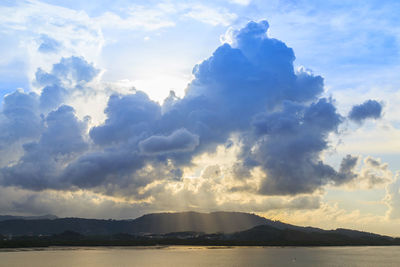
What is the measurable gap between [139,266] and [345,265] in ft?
323

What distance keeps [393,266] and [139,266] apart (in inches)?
4832

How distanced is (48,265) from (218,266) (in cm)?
7358

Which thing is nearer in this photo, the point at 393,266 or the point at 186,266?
the point at 186,266

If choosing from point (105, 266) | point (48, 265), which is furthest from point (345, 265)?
point (48, 265)

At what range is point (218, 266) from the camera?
181 metres

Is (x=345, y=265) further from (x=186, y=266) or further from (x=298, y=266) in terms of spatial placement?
(x=186, y=266)

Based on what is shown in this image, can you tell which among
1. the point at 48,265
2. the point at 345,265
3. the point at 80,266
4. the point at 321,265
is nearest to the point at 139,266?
the point at 80,266

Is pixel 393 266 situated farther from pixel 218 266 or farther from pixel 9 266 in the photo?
pixel 9 266

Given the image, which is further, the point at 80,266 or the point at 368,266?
the point at 368,266

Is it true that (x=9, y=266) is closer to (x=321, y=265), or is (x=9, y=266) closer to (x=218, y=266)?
(x=218, y=266)

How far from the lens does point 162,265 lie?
18600 cm

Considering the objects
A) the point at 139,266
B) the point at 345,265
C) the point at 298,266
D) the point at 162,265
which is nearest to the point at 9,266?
the point at 139,266

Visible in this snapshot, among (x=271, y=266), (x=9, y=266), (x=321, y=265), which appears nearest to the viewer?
(x=9, y=266)

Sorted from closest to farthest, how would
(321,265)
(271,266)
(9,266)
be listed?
1. (9,266)
2. (271,266)
3. (321,265)
